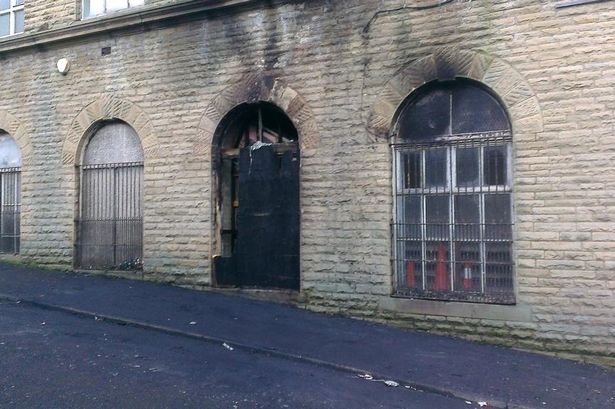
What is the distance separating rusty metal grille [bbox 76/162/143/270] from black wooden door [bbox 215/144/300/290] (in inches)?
75.6

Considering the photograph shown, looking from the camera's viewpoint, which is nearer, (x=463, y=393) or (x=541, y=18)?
(x=463, y=393)

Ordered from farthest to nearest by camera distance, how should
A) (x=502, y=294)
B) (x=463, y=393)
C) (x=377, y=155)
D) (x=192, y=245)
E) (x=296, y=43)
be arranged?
(x=192, y=245)
(x=296, y=43)
(x=377, y=155)
(x=502, y=294)
(x=463, y=393)

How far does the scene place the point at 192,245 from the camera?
10.2m

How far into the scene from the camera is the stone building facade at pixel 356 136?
761 cm

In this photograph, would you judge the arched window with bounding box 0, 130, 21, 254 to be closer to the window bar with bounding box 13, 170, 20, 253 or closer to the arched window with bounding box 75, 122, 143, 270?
the window bar with bounding box 13, 170, 20, 253

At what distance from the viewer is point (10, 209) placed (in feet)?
40.6

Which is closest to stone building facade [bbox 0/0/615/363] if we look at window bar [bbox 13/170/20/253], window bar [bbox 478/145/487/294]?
window bar [bbox 478/145/487/294]

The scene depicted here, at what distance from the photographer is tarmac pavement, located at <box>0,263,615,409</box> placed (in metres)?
6.12

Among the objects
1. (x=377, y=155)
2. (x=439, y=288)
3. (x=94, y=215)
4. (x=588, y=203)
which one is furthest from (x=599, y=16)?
(x=94, y=215)

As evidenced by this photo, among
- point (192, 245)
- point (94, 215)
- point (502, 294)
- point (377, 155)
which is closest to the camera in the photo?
point (502, 294)

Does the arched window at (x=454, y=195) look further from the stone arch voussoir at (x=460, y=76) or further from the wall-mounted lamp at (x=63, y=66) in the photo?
the wall-mounted lamp at (x=63, y=66)

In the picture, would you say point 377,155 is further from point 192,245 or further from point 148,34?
point 148,34

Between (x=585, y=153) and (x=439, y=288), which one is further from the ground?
(x=585, y=153)

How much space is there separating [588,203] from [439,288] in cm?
220
